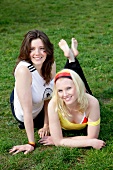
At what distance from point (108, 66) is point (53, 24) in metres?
4.22

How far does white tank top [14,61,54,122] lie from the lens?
3.99 m

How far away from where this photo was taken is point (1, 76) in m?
6.31

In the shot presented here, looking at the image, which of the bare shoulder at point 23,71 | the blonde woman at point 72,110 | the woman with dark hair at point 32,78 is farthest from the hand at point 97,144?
the bare shoulder at point 23,71

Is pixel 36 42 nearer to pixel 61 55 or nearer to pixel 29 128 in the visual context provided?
pixel 29 128

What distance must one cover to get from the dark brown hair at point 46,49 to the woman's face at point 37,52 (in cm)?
3

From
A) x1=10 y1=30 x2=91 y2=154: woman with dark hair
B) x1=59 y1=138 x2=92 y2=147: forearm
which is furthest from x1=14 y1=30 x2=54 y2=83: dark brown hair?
x1=59 y1=138 x2=92 y2=147: forearm

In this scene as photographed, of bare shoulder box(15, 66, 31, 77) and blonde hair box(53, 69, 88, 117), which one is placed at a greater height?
bare shoulder box(15, 66, 31, 77)

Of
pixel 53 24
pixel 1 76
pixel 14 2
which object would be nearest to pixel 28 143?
pixel 1 76

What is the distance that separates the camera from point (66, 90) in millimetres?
3684

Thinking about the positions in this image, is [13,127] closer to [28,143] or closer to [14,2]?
[28,143]

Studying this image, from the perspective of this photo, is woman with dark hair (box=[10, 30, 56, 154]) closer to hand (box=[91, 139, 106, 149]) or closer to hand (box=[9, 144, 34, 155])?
hand (box=[9, 144, 34, 155])

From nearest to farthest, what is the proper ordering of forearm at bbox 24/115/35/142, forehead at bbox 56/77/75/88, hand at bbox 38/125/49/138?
forehead at bbox 56/77/75/88, forearm at bbox 24/115/35/142, hand at bbox 38/125/49/138

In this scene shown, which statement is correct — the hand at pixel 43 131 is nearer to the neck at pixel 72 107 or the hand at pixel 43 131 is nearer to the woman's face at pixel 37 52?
the neck at pixel 72 107

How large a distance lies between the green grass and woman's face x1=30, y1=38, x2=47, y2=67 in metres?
0.83
